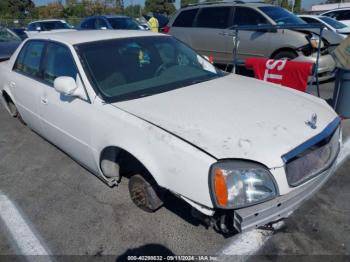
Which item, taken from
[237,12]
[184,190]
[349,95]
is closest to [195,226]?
[184,190]

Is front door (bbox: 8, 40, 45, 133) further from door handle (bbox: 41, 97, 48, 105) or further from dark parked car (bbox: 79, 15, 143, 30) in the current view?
dark parked car (bbox: 79, 15, 143, 30)

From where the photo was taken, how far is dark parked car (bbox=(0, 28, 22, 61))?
8.30m

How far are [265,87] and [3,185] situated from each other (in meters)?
3.05

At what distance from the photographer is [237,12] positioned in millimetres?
7359

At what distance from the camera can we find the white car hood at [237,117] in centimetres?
203

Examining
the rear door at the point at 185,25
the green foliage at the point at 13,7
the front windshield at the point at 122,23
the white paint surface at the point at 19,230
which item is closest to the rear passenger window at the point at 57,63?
the white paint surface at the point at 19,230

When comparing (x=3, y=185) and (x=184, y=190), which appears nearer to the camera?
(x=184, y=190)

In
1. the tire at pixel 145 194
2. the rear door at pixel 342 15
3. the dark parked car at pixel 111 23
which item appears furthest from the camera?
the rear door at pixel 342 15

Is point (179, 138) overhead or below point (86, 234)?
overhead

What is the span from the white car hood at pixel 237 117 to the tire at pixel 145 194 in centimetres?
58

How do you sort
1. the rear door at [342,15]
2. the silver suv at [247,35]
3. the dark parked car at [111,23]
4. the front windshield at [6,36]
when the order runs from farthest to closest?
the rear door at [342,15]
the dark parked car at [111,23]
the front windshield at [6,36]
the silver suv at [247,35]

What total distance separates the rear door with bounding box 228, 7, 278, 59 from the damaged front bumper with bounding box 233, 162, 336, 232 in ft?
17.4

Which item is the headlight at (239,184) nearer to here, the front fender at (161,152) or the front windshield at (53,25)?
the front fender at (161,152)

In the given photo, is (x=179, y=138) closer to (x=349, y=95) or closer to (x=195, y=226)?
(x=195, y=226)
